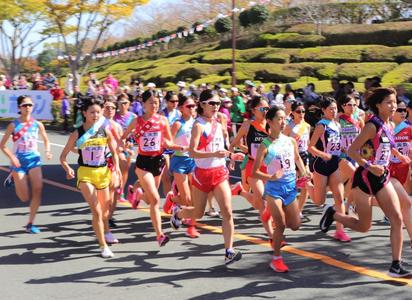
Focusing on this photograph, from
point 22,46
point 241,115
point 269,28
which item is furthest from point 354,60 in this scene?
point 22,46

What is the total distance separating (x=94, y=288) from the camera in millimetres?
6316

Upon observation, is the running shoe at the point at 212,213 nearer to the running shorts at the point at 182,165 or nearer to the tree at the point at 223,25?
the running shorts at the point at 182,165

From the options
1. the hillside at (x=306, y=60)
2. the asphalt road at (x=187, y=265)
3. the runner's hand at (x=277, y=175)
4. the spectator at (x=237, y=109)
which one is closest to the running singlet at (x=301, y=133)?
the asphalt road at (x=187, y=265)

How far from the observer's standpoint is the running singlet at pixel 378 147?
630 cm

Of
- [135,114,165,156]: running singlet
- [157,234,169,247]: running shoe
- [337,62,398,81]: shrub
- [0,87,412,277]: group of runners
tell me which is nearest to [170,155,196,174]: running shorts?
[0,87,412,277]: group of runners

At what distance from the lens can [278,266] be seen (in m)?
6.66

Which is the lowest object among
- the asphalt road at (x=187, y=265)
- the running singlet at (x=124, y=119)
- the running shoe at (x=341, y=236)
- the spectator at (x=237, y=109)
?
the asphalt road at (x=187, y=265)

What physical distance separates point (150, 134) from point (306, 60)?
91.8 ft

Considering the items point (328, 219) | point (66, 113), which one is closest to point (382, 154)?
point (328, 219)

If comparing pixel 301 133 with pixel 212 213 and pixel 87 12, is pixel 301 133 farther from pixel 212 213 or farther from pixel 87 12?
pixel 87 12

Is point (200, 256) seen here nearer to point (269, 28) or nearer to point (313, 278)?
point (313, 278)

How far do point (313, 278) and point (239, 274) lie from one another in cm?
75

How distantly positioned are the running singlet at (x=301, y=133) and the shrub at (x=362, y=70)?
71.0ft

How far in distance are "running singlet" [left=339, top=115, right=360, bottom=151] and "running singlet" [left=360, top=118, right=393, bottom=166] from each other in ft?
7.23
